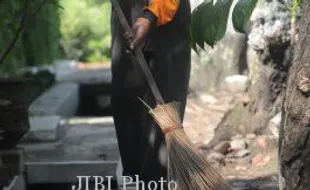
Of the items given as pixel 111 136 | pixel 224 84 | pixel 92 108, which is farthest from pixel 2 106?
pixel 92 108

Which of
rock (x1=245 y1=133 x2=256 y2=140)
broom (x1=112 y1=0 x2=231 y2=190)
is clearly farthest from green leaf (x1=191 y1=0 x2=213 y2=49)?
rock (x1=245 y1=133 x2=256 y2=140)

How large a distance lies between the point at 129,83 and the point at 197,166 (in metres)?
0.73

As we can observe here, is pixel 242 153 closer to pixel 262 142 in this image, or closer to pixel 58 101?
pixel 262 142

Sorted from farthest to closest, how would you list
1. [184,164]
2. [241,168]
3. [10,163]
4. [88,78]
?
[88,78]
[241,168]
[10,163]
[184,164]

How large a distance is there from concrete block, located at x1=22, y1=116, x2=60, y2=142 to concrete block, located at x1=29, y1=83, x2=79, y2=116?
0.60 meters

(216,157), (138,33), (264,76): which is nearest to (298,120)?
(138,33)

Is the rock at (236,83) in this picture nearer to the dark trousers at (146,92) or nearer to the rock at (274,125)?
the rock at (274,125)

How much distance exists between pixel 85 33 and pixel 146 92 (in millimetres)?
14498

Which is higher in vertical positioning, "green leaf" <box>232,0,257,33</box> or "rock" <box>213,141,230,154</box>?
"green leaf" <box>232,0,257,33</box>

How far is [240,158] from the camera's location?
5367mm

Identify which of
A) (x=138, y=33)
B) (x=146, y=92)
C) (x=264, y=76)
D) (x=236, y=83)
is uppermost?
(x=138, y=33)

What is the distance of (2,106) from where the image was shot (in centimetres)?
413

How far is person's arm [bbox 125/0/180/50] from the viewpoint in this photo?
3084 millimetres

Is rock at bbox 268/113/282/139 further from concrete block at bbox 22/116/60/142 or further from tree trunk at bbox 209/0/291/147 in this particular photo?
concrete block at bbox 22/116/60/142
